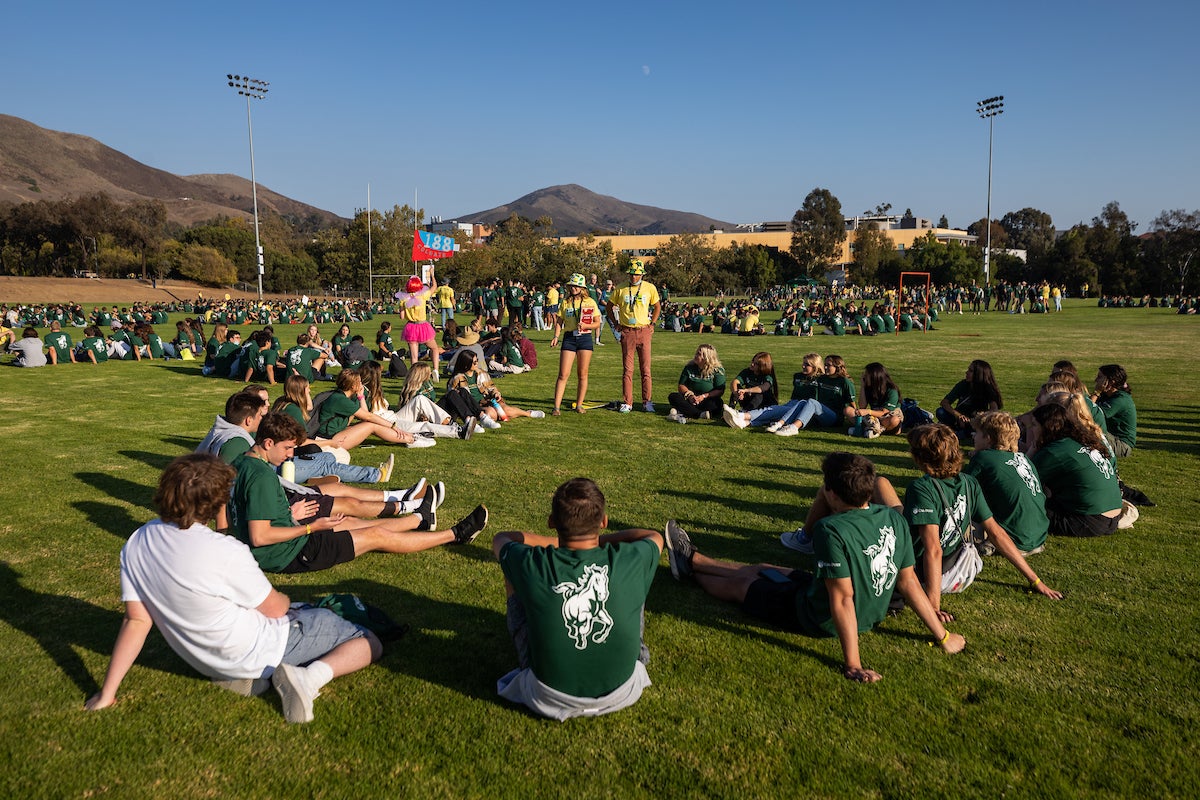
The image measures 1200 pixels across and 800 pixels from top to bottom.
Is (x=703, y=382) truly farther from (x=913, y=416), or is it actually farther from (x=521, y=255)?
(x=521, y=255)

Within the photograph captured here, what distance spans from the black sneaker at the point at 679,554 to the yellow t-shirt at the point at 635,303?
6274 mm

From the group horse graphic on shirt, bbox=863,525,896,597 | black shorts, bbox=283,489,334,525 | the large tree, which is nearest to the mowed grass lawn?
horse graphic on shirt, bbox=863,525,896,597

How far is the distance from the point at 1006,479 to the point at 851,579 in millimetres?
1940

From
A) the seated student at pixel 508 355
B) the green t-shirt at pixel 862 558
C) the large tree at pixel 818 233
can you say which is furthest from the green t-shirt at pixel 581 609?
the large tree at pixel 818 233

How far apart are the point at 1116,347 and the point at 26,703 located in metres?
25.4

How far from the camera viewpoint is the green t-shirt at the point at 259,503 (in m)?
4.54

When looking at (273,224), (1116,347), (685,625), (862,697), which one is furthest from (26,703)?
(273,224)

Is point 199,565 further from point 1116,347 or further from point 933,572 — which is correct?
point 1116,347

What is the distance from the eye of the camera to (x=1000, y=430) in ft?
16.3

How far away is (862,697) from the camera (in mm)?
3586

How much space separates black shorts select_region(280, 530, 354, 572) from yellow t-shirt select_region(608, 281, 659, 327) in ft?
21.5

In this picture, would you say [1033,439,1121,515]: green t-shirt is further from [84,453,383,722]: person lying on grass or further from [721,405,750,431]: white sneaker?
[84,453,383,722]: person lying on grass

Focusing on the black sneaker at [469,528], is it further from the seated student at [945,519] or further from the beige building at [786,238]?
the beige building at [786,238]

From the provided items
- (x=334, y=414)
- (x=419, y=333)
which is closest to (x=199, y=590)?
(x=334, y=414)
